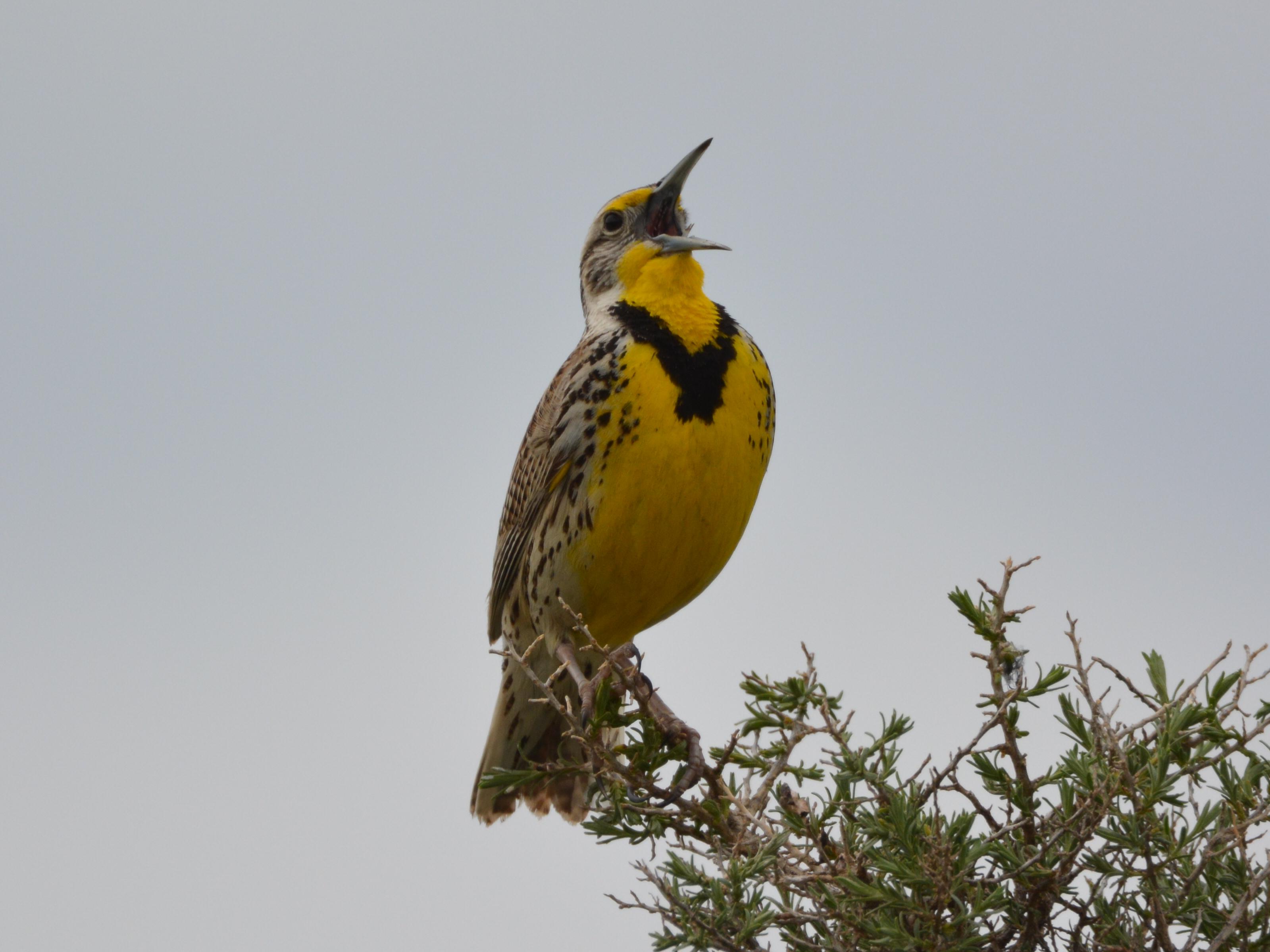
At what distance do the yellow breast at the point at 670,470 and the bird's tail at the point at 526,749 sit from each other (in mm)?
550

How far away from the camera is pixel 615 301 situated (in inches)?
201

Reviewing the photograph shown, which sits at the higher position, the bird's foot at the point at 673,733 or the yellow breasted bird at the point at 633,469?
the yellow breasted bird at the point at 633,469

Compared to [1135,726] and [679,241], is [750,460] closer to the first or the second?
[679,241]

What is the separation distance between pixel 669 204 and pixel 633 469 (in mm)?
1310

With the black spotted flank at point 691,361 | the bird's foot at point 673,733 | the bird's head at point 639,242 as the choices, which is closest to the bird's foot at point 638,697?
the bird's foot at point 673,733

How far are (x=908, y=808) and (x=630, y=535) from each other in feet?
5.82

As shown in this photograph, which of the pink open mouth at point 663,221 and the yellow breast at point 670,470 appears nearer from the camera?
the yellow breast at point 670,470

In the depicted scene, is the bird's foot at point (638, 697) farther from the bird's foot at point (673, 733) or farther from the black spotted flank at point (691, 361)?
the black spotted flank at point (691, 361)

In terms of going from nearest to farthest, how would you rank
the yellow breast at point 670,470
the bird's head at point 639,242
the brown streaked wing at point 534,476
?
the yellow breast at point 670,470 < the brown streaked wing at point 534,476 < the bird's head at point 639,242

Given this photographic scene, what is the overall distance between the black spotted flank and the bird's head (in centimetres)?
25

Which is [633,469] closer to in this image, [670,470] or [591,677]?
[670,470]

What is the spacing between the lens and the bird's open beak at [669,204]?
509 cm

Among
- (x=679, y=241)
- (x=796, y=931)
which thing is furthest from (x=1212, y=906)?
(x=679, y=241)

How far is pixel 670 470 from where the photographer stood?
4.42 metres
